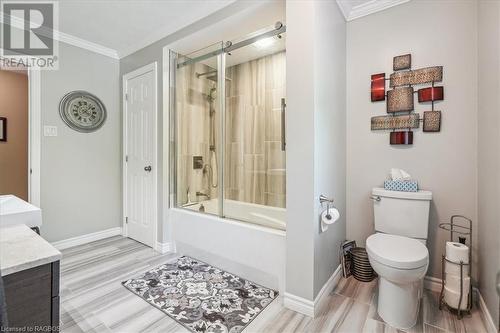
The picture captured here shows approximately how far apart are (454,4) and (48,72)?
385 centimetres

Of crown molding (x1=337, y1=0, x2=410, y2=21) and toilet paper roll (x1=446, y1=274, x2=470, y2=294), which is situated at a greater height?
crown molding (x1=337, y1=0, x2=410, y2=21)

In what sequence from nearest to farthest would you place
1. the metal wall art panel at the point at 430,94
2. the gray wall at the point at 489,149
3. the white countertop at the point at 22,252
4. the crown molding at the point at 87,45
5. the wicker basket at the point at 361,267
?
the white countertop at the point at 22,252
the gray wall at the point at 489,149
the metal wall art panel at the point at 430,94
the wicker basket at the point at 361,267
the crown molding at the point at 87,45

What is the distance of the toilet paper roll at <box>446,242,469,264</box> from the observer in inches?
63.5

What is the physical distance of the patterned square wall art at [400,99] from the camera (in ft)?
6.44

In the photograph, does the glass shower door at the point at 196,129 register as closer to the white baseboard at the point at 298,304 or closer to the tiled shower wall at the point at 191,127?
the tiled shower wall at the point at 191,127

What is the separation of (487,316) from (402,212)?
0.75 metres

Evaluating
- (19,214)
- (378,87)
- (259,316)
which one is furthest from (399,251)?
(19,214)

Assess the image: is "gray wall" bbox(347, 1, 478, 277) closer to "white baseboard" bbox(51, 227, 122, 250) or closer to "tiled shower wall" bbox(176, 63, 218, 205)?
"tiled shower wall" bbox(176, 63, 218, 205)

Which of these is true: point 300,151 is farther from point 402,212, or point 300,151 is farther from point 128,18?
point 128,18

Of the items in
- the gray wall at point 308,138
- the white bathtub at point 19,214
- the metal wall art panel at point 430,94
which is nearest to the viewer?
the white bathtub at point 19,214

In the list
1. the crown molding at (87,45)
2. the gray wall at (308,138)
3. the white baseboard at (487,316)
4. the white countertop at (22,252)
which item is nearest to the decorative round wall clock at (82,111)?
the crown molding at (87,45)

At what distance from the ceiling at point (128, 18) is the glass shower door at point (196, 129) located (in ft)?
1.09

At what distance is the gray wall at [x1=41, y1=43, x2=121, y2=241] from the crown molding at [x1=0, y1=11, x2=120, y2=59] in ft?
0.18

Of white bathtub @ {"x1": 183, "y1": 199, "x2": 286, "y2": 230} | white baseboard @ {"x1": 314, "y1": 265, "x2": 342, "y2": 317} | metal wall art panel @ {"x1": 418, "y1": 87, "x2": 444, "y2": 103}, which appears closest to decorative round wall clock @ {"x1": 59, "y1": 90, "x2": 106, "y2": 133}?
white bathtub @ {"x1": 183, "y1": 199, "x2": 286, "y2": 230}
